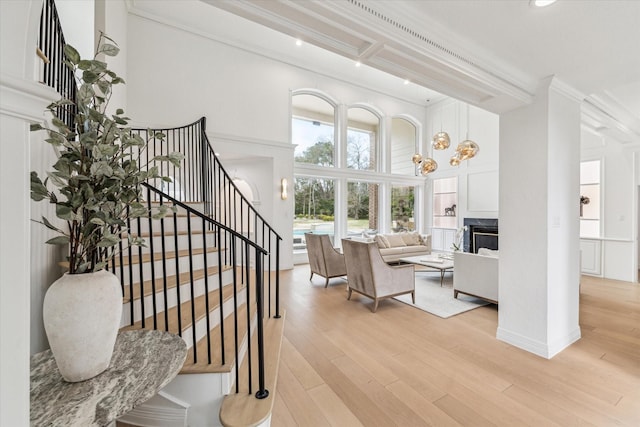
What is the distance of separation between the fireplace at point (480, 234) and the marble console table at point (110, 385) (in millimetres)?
7647

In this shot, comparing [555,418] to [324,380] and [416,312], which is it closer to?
[324,380]

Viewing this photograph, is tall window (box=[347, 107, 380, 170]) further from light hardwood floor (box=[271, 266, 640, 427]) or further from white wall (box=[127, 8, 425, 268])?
light hardwood floor (box=[271, 266, 640, 427])

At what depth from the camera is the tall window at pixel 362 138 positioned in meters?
7.79

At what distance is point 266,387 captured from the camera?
175 centimetres

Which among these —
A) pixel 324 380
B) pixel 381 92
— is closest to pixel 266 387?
pixel 324 380

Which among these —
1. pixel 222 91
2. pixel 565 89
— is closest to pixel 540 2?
pixel 565 89

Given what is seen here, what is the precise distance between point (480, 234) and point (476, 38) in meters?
6.46

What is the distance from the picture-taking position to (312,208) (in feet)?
23.4

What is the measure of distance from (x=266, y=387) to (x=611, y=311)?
4.68m

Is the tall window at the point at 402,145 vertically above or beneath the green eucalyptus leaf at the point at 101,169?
above

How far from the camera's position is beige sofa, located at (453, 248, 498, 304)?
3.54 meters

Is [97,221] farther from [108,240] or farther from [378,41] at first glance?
[378,41]

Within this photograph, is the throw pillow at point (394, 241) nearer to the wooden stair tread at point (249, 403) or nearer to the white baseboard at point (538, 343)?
the white baseboard at point (538, 343)

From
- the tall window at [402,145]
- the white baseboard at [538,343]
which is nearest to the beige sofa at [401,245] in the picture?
the tall window at [402,145]
